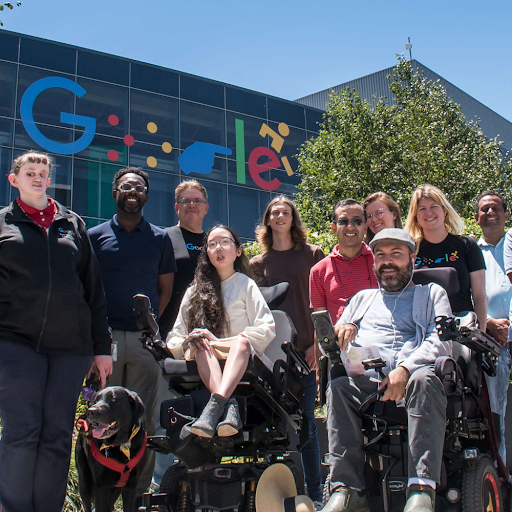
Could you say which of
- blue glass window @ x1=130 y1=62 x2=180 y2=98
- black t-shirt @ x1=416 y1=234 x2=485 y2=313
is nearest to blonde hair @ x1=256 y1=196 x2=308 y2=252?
black t-shirt @ x1=416 y1=234 x2=485 y2=313

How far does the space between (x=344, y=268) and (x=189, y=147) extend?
1819 centimetres

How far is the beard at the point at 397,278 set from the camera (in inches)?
148

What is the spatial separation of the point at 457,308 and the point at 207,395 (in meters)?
1.99

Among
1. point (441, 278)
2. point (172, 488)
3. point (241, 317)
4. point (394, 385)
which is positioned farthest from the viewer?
point (241, 317)

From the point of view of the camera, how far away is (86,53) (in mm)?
20281

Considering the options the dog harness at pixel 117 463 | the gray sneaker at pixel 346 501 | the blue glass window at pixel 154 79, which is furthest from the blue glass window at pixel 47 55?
the gray sneaker at pixel 346 501

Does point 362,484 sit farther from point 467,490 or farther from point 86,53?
point 86,53

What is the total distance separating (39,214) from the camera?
3.62 m

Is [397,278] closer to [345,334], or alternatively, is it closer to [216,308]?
[345,334]

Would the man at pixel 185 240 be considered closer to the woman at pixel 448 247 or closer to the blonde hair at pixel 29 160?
the blonde hair at pixel 29 160

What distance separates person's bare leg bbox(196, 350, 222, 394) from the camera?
11.1 ft

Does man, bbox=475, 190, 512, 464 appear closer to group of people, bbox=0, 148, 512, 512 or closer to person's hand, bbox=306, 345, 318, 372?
group of people, bbox=0, 148, 512, 512

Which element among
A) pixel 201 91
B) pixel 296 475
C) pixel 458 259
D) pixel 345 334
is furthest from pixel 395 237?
pixel 201 91

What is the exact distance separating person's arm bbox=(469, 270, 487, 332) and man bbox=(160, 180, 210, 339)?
228 cm
